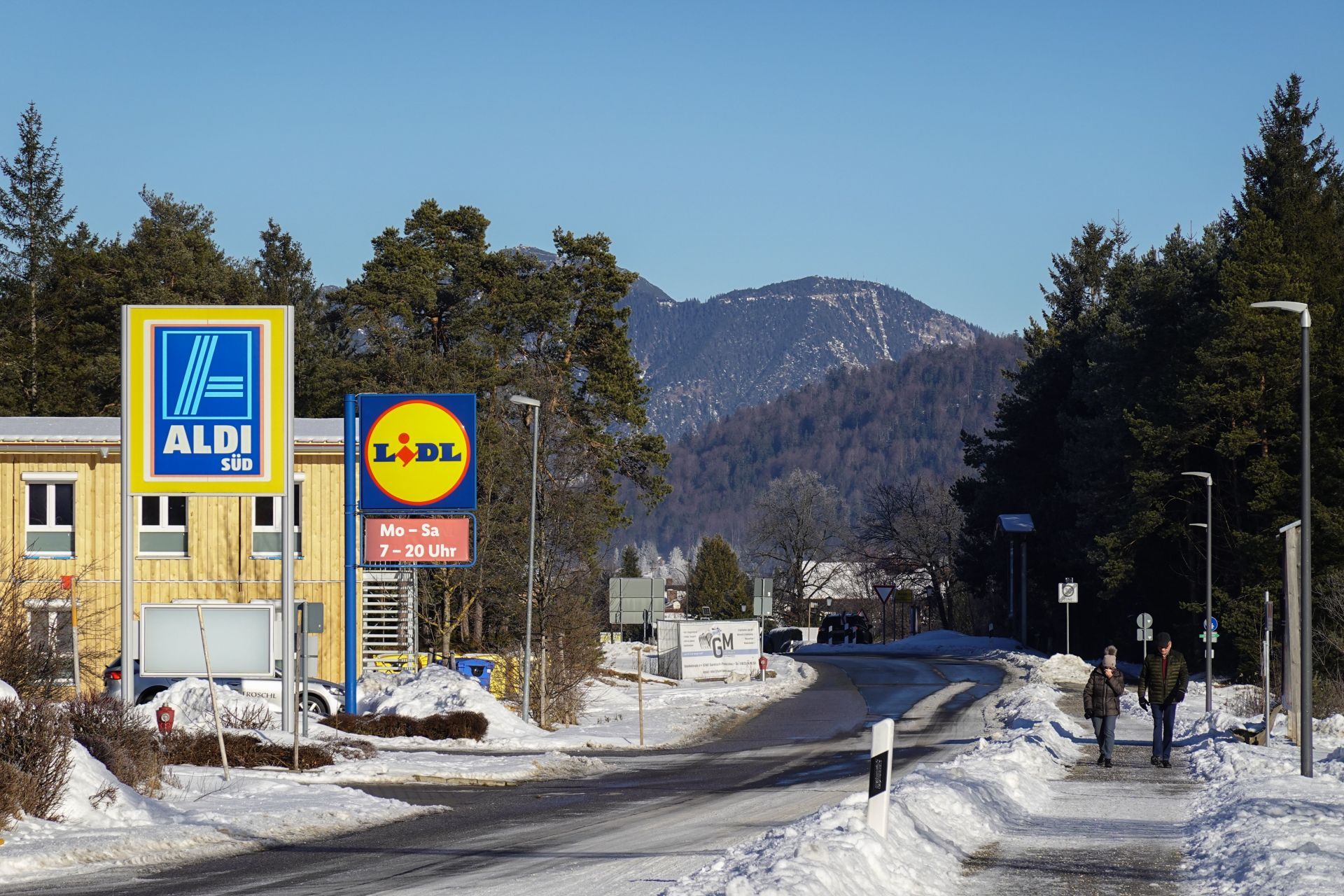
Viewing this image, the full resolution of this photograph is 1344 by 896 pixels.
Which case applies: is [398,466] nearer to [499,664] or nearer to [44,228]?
[499,664]

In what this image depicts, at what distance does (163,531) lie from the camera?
3972 cm

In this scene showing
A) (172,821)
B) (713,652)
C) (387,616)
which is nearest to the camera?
(172,821)

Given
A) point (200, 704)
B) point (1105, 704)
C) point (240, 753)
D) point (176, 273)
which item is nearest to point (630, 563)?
point (176, 273)

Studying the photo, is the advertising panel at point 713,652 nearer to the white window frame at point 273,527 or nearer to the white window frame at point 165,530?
the white window frame at point 273,527

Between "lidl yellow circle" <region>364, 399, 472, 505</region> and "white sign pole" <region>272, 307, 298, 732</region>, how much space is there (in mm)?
6970

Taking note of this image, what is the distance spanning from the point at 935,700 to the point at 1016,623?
133 ft

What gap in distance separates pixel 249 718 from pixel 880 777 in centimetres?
1612

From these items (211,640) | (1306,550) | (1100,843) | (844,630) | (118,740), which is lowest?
(844,630)

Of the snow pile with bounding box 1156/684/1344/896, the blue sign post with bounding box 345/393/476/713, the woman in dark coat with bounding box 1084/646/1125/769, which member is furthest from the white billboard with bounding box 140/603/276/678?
the snow pile with bounding box 1156/684/1344/896

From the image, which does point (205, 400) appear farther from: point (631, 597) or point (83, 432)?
→ point (631, 597)

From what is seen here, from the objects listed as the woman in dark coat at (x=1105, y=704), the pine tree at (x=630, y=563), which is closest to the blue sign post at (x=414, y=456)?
the woman in dark coat at (x=1105, y=704)

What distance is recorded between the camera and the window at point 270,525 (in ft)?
131

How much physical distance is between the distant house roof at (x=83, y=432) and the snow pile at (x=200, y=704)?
13.5 m

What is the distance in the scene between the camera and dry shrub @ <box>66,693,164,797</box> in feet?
54.0
